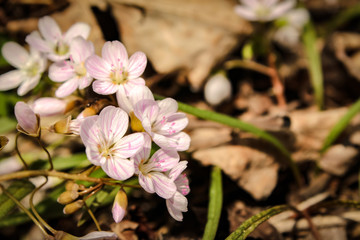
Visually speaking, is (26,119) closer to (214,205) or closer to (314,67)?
(214,205)


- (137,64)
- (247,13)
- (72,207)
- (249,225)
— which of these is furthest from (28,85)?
(247,13)

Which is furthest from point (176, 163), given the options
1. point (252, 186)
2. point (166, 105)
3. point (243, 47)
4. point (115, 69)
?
point (243, 47)

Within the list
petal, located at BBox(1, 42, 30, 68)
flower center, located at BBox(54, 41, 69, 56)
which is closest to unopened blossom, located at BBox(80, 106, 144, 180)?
flower center, located at BBox(54, 41, 69, 56)

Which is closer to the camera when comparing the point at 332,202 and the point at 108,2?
the point at 332,202

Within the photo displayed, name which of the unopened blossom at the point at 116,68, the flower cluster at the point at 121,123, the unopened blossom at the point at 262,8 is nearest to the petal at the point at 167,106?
the flower cluster at the point at 121,123

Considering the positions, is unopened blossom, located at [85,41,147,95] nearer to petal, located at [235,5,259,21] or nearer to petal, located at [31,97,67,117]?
petal, located at [31,97,67,117]

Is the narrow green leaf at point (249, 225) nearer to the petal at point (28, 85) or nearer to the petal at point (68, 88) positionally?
the petal at point (68, 88)

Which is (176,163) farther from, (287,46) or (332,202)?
(287,46)

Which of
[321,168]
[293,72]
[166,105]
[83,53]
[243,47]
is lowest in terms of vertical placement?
[321,168]
